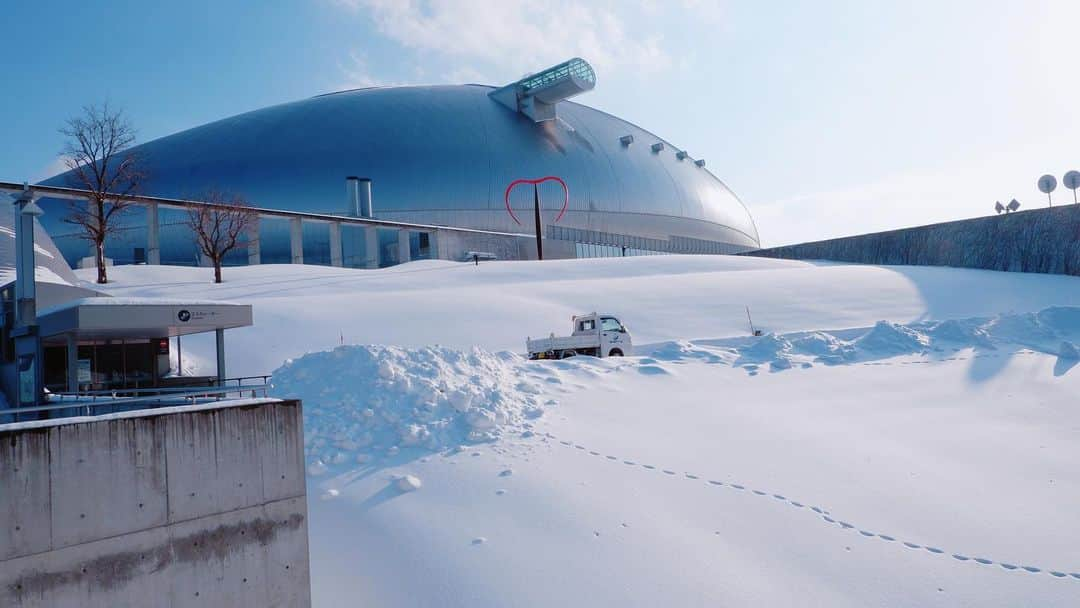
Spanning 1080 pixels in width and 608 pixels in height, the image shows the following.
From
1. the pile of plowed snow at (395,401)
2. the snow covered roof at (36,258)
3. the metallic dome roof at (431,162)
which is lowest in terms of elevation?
the pile of plowed snow at (395,401)

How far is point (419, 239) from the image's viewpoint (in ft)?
158

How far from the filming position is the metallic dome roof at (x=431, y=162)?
174 feet

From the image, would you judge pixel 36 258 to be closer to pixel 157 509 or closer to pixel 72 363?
pixel 72 363

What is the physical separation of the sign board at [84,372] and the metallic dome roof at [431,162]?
39.3m

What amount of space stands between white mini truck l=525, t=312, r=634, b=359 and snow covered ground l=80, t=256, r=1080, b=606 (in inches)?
90.9

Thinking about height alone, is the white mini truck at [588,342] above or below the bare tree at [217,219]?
below

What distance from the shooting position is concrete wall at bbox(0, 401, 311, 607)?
5.03 m

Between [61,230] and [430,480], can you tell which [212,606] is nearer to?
[430,480]

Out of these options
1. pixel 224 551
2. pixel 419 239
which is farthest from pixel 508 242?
pixel 224 551

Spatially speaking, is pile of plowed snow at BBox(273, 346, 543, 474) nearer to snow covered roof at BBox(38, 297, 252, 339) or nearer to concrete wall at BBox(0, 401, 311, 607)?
snow covered roof at BBox(38, 297, 252, 339)

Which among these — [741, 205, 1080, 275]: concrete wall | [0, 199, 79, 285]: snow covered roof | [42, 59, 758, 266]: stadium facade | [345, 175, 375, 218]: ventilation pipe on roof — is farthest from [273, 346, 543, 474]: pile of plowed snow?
[345, 175, 375, 218]: ventilation pipe on roof

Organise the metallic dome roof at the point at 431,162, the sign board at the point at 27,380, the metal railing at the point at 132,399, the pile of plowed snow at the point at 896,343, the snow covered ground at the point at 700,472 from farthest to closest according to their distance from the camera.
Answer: the metallic dome roof at the point at 431,162 < the pile of plowed snow at the point at 896,343 < the sign board at the point at 27,380 < the snow covered ground at the point at 700,472 < the metal railing at the point at 132,399

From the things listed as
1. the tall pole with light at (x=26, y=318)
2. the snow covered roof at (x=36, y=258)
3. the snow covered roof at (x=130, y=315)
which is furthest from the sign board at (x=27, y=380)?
the snow covered roof at (x=36, y=258)

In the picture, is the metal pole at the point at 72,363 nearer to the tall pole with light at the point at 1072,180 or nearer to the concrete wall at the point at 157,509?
the concrete wall at the point at 157,509
